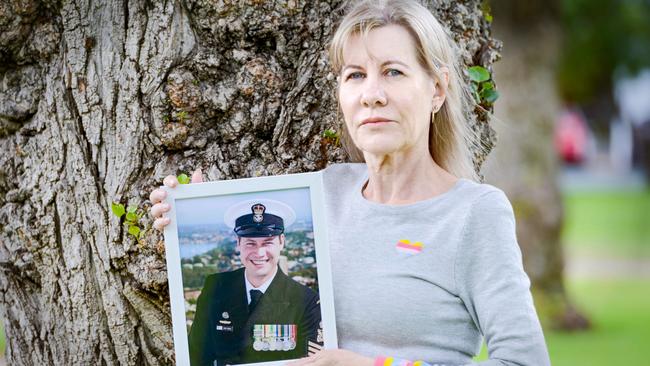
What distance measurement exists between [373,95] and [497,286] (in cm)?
60

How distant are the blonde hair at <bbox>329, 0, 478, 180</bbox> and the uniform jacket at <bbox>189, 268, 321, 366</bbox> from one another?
1.95 ft

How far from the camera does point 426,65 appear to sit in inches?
97.9

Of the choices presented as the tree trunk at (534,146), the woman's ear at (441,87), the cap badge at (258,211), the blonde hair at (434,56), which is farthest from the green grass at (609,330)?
the cap badge at (258,211)

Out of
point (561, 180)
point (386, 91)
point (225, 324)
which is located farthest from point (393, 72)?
point (561, 180)

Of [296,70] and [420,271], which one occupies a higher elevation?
[296,70]

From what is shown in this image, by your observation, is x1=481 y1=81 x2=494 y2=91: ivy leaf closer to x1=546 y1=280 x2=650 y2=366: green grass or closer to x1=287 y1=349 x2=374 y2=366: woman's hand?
x1=287 y1=349 x2=374 y2=366: woman's hand

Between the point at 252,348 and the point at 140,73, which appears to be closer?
the point at 252,348

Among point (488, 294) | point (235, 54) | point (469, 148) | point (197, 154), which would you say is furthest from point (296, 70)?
point (488, 294)

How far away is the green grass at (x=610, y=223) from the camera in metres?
15.3

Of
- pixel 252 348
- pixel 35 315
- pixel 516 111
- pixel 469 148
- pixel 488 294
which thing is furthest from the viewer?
pixel 516 111

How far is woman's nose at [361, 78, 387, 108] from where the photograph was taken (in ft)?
7.93

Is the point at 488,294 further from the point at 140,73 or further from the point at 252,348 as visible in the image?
the point at 140,73

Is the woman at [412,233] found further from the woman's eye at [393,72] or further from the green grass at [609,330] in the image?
the green grass at [609,330]

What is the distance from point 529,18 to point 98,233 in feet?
24.3
